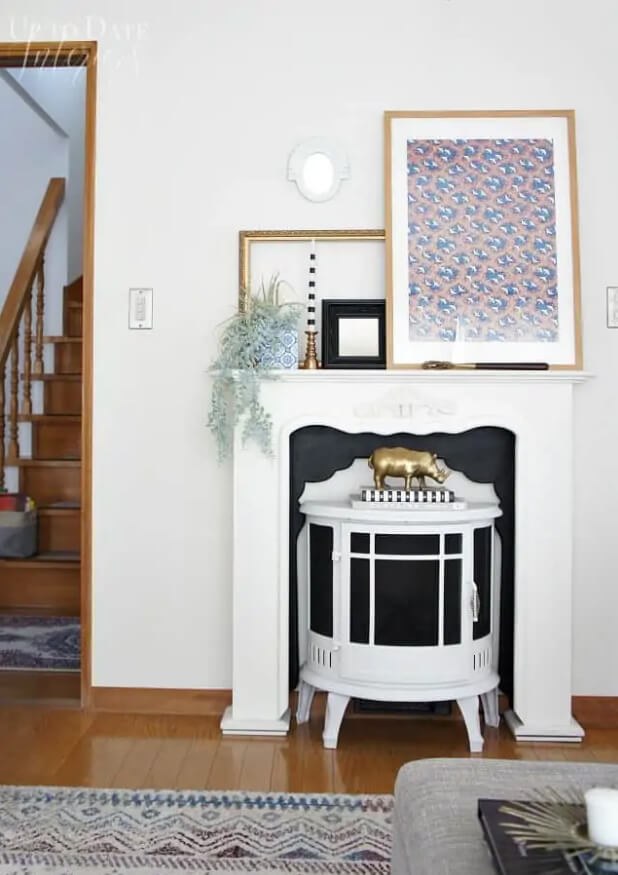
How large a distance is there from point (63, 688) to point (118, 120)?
206 centimetres

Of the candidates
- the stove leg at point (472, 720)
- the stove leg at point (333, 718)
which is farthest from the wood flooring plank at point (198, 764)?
the stove leg at point (472, 720)

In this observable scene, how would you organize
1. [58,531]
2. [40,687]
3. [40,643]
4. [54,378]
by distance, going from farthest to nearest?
1. [54,378]
2. [58,531]
3. [40,643]
4. [40,687]

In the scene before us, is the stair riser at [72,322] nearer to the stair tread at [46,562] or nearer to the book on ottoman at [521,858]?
the stair tread at [46,562]

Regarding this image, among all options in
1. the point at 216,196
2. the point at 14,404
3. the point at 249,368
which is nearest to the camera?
the point at 249,368

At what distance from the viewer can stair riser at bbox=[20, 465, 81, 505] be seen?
4.62 m

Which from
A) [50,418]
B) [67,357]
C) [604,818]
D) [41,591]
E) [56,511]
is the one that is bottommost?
[41,591]

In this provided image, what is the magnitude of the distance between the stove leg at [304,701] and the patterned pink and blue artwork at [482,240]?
122 centimetres

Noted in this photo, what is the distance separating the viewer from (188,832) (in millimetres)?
2096

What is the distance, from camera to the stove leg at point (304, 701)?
2891 millimetres

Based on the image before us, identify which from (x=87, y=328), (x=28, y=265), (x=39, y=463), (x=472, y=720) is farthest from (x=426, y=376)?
(x=28, y=265)

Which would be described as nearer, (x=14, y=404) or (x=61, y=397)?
(x=14, y=404)

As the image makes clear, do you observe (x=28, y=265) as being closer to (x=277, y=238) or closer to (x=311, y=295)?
(x=277, y=238)

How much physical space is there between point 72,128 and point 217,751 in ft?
14.3

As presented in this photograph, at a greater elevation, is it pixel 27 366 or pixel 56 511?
pixel 27 366
